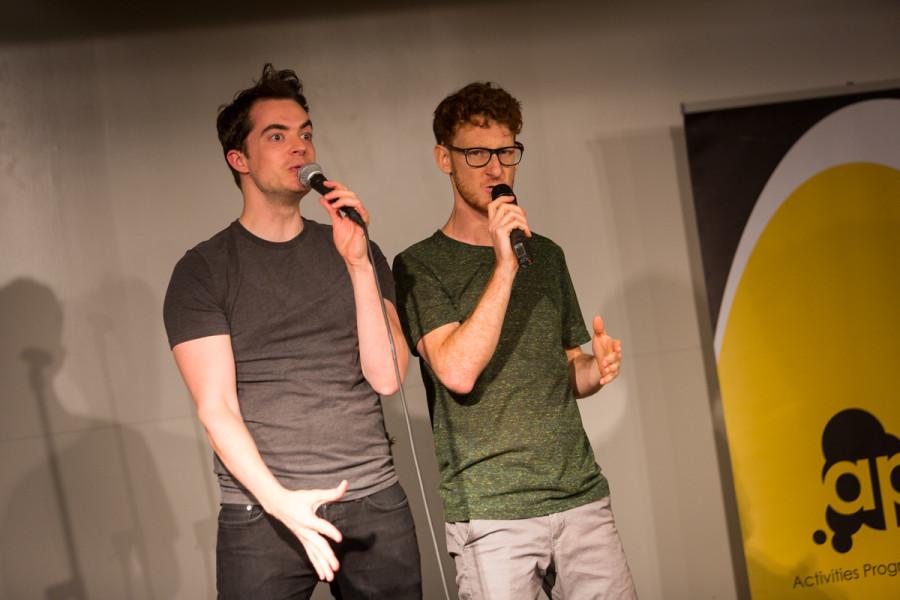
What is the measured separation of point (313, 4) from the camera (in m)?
3.36

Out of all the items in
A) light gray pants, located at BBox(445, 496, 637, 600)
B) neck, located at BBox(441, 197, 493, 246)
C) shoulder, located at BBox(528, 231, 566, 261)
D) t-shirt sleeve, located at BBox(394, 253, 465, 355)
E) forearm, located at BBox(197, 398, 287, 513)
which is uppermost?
neck, located at BBox(441, 197, 493, 246)

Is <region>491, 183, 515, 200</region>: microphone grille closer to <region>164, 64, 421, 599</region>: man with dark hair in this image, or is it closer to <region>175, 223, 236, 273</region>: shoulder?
<region>164, 64, 421, 599</region>: man with dark hair

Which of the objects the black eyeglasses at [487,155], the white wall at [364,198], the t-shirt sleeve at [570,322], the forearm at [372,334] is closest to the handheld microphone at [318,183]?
the forearm at [372,334]

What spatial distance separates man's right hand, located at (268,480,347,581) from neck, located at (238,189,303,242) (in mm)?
636

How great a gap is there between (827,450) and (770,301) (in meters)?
0.58

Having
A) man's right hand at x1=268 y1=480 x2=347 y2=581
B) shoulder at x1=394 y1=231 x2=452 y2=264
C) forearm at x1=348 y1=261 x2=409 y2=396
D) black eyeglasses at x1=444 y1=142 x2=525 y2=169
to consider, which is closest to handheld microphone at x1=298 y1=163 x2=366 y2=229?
forearm at x1=348 y1=261 x2=409 y2=396

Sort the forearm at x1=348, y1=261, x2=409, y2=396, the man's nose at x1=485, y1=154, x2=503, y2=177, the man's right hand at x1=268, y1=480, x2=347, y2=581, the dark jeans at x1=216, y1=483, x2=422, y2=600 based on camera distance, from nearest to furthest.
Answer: the man's right hand at x1=268, y1=480, x2=347, y2=581 → the dark jeans at x1=216, y1=483, x2=422, y2=600 → the forearm at x1=348, y1=261, x2=409, y2=396 → the man's nose at x1=485, y1=154, x2=503, y2=177

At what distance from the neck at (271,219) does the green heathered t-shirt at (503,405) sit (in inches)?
12.0

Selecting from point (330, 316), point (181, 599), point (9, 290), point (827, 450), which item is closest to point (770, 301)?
point (827, 450)

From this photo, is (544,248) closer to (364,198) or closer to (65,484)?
(364,198)

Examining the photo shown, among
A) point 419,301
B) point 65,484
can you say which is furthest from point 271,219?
point 65,484

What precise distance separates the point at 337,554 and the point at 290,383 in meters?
0.38

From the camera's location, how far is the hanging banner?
3.25 metres

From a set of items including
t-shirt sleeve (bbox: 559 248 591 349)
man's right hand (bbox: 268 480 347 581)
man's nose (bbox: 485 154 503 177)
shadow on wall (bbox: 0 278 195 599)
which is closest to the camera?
man's right hand (bbox: 268 480 347 581)
